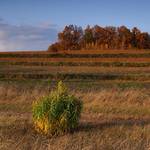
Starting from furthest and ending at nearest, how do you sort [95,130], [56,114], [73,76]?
[73,76] → [95,130] → [56,114]

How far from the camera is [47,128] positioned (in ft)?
41.6

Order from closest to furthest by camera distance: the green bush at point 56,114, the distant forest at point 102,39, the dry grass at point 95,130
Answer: the dry grass at point 95,130 < the green bush at point 56,114 < the distant forest at point 102,39

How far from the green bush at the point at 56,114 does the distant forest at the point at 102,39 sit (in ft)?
242

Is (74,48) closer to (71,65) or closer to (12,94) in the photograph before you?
(71,65)

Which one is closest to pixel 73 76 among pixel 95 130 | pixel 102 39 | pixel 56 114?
pixel 95 130

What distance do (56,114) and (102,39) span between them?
7991 cm

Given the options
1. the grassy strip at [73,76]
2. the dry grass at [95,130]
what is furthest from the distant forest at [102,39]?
the dry grass at [95,130]

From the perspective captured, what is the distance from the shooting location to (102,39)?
302 ft

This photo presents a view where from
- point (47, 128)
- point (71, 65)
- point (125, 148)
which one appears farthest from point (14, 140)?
point (71, 65)

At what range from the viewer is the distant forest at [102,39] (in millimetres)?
88500

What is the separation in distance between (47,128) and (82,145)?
5.06 feet

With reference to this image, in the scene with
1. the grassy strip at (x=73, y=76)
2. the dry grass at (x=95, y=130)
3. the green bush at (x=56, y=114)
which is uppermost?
the green bush at (x=56, y=114)

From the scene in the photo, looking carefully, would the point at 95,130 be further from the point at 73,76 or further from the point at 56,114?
the point at 73,76

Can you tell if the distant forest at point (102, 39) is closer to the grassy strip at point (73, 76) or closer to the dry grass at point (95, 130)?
the grassy strip at point (73, 76)
